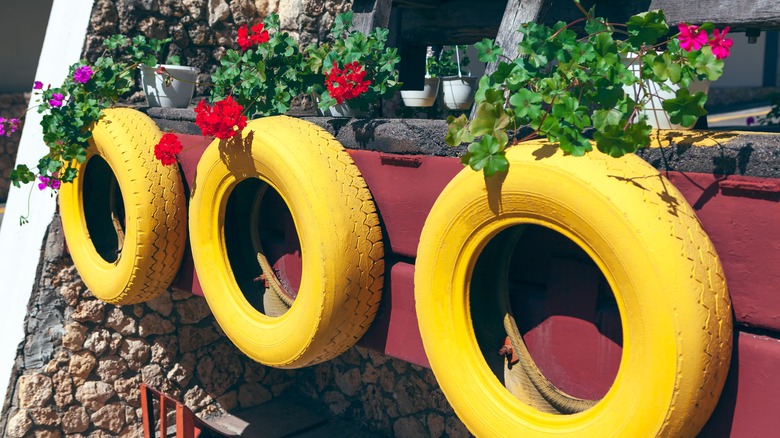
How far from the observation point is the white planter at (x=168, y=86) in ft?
14.1

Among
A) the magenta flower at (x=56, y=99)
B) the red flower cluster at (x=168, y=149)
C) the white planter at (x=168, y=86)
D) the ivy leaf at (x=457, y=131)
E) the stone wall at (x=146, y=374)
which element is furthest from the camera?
the stone wall at (x=146, y=374)

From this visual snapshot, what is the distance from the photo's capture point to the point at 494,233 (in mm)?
2244

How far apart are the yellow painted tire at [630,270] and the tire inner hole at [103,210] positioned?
8.64 ft

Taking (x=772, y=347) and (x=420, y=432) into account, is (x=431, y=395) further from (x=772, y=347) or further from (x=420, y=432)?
(x=772, y=347)

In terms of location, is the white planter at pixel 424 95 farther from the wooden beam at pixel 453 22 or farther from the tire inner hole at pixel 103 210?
the tire inner hole at pixel 103 210

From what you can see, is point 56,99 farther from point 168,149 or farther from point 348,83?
point 348,83

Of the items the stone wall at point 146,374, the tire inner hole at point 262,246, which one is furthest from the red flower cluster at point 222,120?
the stone wall at point 146,374

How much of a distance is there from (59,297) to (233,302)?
1777 millimetres

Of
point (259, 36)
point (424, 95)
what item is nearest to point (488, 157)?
point (259, 36)

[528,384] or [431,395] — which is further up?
[528,384]

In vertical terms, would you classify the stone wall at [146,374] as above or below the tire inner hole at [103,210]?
below

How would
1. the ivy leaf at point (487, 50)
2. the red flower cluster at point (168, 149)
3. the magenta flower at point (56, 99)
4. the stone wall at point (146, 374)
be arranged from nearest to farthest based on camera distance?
the ivy leaf at point (487, 50) → the red flower cluster at point (168, 149) → the magenta flower at point (56, 99) → the stone wall at point (146, 374)

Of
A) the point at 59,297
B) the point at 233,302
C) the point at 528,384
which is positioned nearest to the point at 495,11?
the point at 233,302

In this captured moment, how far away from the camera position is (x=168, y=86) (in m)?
4.29
